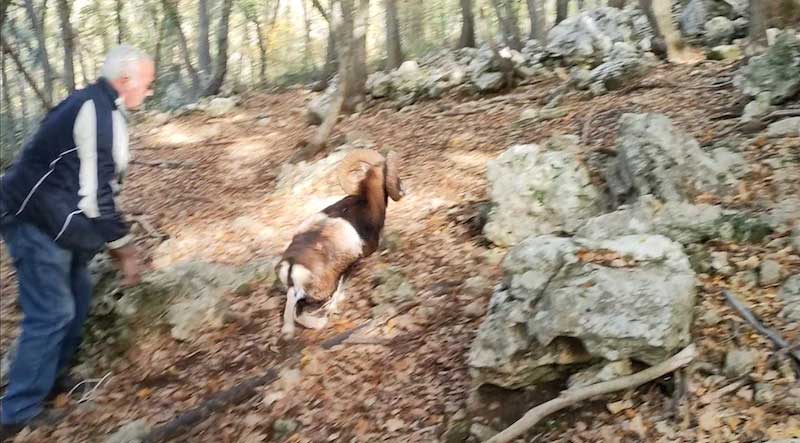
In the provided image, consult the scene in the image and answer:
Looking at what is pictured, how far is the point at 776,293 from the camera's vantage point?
3762 millimetres

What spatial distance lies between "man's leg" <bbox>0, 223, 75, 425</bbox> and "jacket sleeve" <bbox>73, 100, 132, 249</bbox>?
32cm

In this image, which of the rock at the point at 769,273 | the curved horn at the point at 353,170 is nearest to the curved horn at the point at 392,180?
the curved horn at the point at 353,170

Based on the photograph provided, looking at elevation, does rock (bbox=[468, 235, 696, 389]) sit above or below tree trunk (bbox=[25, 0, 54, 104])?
below

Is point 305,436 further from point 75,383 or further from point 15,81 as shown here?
point 15,81

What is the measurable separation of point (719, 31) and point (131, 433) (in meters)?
10.1

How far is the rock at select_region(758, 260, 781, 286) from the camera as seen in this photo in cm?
386

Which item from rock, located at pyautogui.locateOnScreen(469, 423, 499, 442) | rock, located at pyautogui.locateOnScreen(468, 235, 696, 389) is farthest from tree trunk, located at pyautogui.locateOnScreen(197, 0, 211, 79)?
rock, located at pyautogui.locateOnScreen(469, 423, 499, 442)

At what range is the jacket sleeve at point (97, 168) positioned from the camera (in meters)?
3.82

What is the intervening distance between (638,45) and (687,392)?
27.8ft

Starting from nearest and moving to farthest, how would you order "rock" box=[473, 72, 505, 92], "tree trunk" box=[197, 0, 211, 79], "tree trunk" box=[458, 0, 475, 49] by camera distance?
"rock" box=[473, 72, 505, 92], "tree trunk" box=[458, 0, 475, 49], "tree trunk" box=[197, 0, 211, 79]

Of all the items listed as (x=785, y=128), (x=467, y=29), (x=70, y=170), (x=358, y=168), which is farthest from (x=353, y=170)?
(x=467, y=29)

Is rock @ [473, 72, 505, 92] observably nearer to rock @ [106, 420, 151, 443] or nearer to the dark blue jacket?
the dark blue jacket

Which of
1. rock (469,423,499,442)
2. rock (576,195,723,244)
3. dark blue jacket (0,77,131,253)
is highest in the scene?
dark blue jacket (0,77,131,253)

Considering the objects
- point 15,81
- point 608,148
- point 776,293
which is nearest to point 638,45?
point 608,148
